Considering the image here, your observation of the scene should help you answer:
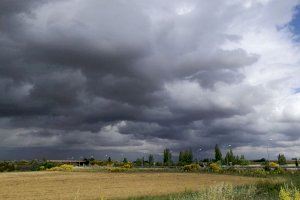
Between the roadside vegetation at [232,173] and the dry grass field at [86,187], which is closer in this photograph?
the roadside vegetation at [232,173]

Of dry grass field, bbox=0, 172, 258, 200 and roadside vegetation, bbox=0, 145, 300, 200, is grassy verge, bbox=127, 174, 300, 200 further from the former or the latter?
dry grass field, bbox=0, 172, 258, 200

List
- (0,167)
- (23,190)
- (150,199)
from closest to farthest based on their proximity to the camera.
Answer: (150,199), (23,190), (0,167)

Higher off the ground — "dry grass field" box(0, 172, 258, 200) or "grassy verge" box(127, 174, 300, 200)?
"grassy verge" box(127, 174, 300, 200)

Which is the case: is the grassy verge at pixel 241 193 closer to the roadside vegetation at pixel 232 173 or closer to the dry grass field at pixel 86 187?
the roadside vegetation at pixel 232 173

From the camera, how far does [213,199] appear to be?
53.6 ft

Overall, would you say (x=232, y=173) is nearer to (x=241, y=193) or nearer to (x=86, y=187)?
(x=86, y=187)

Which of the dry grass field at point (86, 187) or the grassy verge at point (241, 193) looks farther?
the dry grass field at point (86, 187)

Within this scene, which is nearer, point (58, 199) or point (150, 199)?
point (150, 199)

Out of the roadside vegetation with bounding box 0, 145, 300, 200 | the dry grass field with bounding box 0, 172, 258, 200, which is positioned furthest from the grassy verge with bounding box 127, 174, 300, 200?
the dry grass field with bounding box 0, 172, 258, 200

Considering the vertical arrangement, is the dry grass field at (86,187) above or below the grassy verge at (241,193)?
below

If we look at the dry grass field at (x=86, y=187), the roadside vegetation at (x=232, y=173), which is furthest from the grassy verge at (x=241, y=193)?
the dry grass field at (x=86, y=187)

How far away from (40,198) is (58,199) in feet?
9.22

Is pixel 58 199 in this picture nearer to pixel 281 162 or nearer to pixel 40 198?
pixel 40 198

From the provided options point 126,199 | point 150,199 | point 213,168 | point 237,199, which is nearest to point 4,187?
point 126,199
